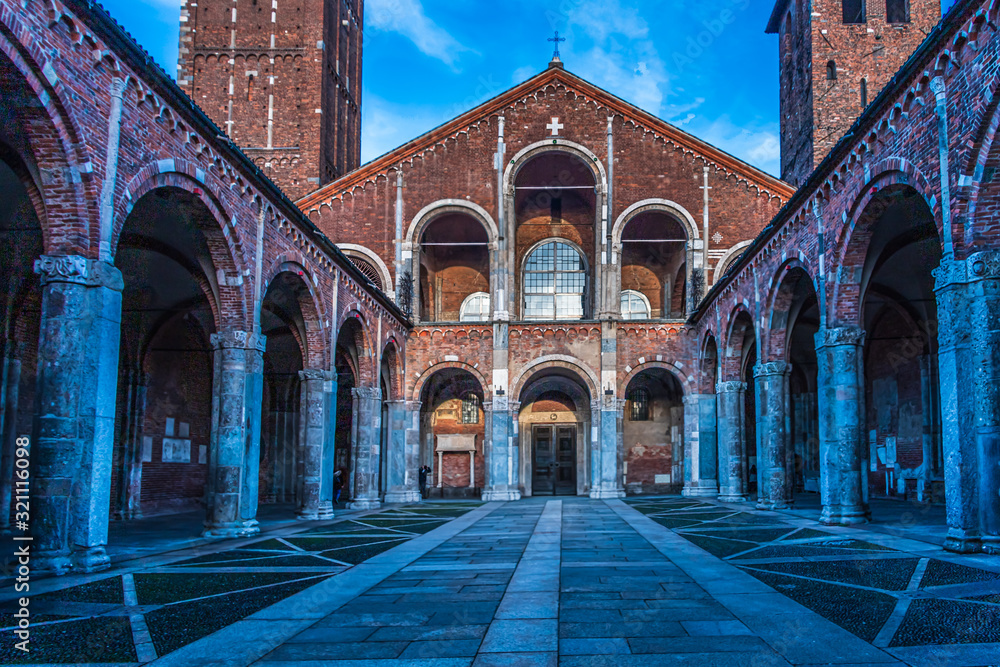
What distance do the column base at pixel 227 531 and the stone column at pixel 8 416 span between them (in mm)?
4424

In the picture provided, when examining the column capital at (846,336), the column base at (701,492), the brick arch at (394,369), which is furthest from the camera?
the column base at (701,492)

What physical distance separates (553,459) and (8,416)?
18.8m

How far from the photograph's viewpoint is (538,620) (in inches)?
218

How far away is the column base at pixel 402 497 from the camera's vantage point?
23.1 meters

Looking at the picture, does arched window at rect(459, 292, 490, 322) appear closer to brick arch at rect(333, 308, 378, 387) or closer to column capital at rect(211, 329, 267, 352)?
brick arch at rect(333, 308, 378, 387)

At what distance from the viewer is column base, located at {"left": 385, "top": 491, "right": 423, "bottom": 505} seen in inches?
910

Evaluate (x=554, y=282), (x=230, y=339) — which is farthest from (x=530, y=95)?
(x=230, y=339)

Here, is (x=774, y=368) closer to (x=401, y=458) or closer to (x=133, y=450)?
(x=401, y=458)

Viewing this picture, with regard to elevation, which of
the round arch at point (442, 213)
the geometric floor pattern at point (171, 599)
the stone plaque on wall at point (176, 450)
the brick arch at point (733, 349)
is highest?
the round arch at point (442, 213)

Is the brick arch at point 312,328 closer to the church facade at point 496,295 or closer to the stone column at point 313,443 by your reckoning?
the church facade at point 496,295

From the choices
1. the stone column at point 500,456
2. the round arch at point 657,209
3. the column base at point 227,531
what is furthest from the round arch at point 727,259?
the column base at point 227,531

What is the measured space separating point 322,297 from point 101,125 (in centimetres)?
806

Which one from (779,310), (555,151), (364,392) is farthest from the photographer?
(555,151)

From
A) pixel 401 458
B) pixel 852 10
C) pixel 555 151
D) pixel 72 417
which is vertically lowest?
pixel 401 458
